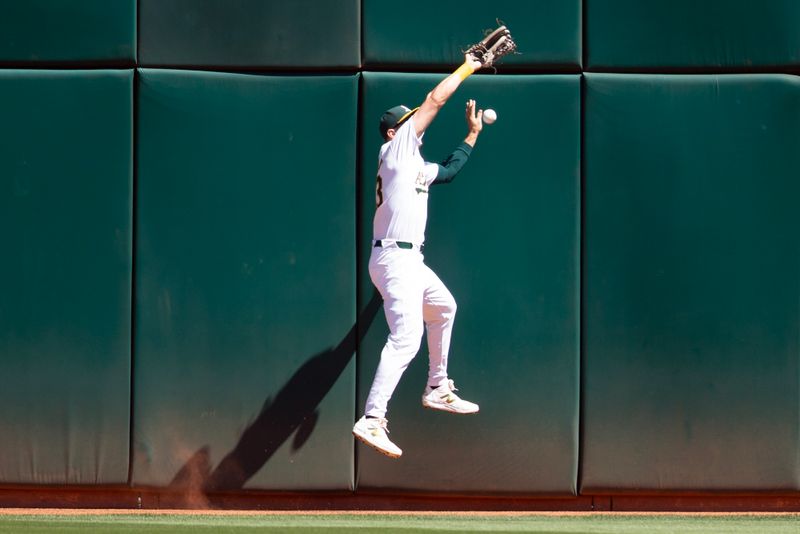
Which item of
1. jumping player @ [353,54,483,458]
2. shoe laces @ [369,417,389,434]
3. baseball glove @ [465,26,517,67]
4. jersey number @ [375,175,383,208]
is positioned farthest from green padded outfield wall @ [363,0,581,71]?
shoe laces @ [369,417,389,434]

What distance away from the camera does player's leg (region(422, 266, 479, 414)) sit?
204 inches

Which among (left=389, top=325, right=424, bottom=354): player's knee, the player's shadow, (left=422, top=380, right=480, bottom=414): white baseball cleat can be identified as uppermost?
(left=389, top=325, right=424, bottom=354): player's knee

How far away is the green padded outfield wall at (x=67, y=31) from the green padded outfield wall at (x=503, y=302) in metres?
1.30

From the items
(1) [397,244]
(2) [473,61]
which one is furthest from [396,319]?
(2) [473,61]

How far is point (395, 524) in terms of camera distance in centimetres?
514

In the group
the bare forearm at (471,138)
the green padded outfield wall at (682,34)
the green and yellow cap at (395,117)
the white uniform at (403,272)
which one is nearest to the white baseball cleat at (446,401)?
the white uniform at (403,272)

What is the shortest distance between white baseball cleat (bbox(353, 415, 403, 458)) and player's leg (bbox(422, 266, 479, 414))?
37 centimetres

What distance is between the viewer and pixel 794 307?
5402 mm

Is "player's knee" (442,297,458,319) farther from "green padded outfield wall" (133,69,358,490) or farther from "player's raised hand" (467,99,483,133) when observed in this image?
"player's raised hand" (467,99,483,133)

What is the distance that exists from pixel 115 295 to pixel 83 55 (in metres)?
1.24

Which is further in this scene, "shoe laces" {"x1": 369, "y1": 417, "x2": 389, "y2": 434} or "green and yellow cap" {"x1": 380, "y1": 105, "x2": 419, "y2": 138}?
"green and yellow cap" {"x1": 380, "y1": 105, "x2": 419, "y2": 138}

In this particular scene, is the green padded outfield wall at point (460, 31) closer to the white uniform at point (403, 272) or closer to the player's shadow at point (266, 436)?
the white uniform at point (403, 272)

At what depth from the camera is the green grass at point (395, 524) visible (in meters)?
4.90

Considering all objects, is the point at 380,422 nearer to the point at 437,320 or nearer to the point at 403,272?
the point at 437,320
